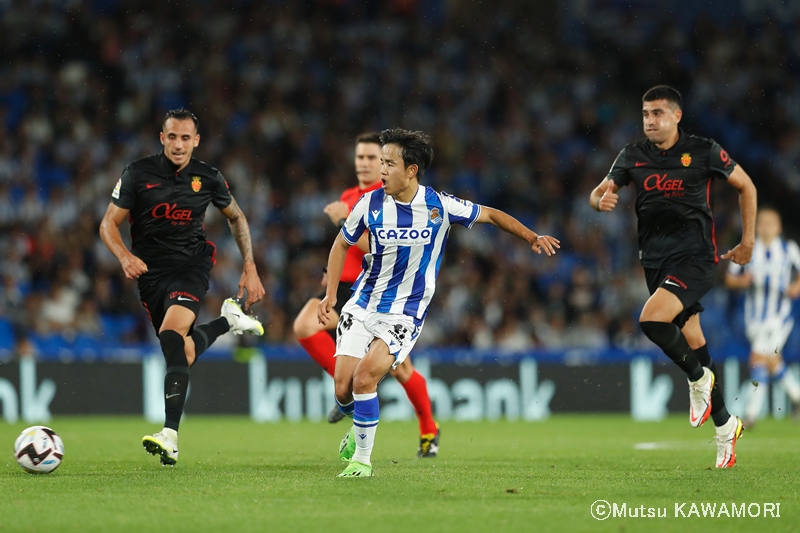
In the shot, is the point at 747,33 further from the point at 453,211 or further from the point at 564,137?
the point at 453,211

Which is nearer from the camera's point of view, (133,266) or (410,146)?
(410,146)

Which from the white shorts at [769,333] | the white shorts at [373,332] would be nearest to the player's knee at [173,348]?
the white shorts at [373,332]

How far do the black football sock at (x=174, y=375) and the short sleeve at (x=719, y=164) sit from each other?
158 inches

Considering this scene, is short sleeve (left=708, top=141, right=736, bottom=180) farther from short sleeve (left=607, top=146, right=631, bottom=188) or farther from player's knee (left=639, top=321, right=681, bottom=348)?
player's knee (left=639, top=321, right=681, bottom=348)

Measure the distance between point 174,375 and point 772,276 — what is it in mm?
8397

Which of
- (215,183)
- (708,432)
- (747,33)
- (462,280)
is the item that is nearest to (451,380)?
(462,280)

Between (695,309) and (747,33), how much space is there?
16.8 metres

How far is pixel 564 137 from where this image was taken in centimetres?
2094

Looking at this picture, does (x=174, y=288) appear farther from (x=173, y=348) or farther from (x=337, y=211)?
(x=337, y=211)

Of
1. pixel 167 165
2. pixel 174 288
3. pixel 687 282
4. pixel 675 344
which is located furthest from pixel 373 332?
pixel 167 165

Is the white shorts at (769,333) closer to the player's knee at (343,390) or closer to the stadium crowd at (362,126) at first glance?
the stadium crowd at (362,126)

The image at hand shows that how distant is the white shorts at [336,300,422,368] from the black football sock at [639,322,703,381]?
165 centimetres

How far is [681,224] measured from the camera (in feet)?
25.8

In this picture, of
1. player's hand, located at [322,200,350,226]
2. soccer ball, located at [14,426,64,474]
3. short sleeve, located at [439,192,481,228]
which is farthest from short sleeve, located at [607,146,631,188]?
soccer ball, located at [14,426,64,474]
